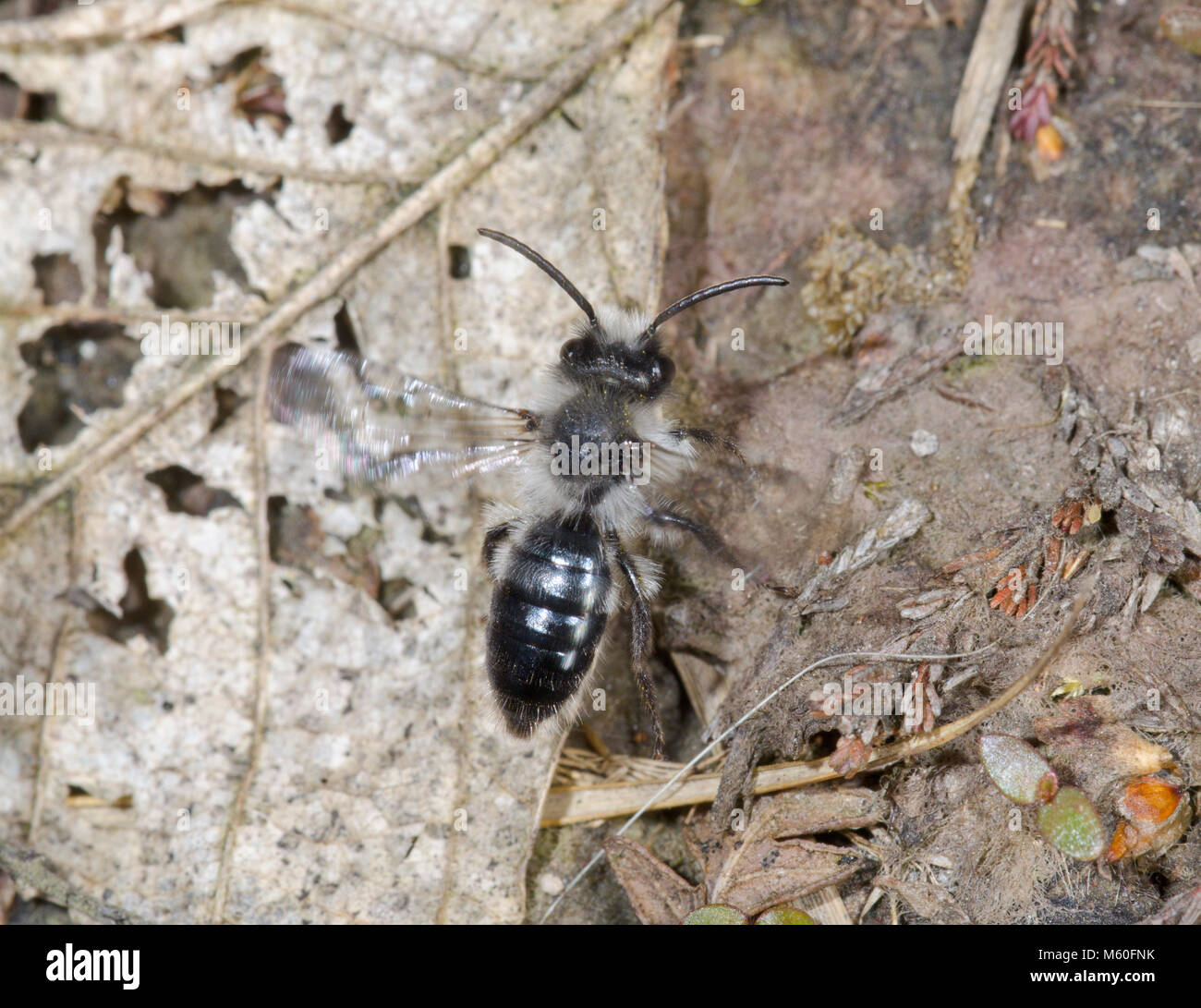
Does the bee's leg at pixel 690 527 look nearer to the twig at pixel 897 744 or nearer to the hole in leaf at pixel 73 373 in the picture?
the twig at pixel 897 744

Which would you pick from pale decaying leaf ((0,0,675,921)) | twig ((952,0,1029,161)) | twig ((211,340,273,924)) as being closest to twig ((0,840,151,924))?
pale decaying leaf ((0,0,675,921))

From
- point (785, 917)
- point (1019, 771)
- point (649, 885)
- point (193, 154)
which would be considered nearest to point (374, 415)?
point (193, 154)

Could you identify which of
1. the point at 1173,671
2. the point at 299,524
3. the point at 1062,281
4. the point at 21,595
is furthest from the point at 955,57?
the point at 21,595

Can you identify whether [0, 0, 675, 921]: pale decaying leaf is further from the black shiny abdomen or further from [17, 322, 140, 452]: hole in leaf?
the black shiny abdomen

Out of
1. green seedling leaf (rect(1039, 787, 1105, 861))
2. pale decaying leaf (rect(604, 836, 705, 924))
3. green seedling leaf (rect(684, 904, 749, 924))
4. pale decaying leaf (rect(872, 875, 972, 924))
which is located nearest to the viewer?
green seedling leaf (rect(1039, 787, 1105, 861))

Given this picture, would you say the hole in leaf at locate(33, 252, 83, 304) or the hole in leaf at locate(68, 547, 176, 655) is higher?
the hole in leaf at locate(33, 252, 83, 304)

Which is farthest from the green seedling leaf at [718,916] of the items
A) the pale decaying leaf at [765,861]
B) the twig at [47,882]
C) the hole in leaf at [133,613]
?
the hole in leaf at [133,613]
